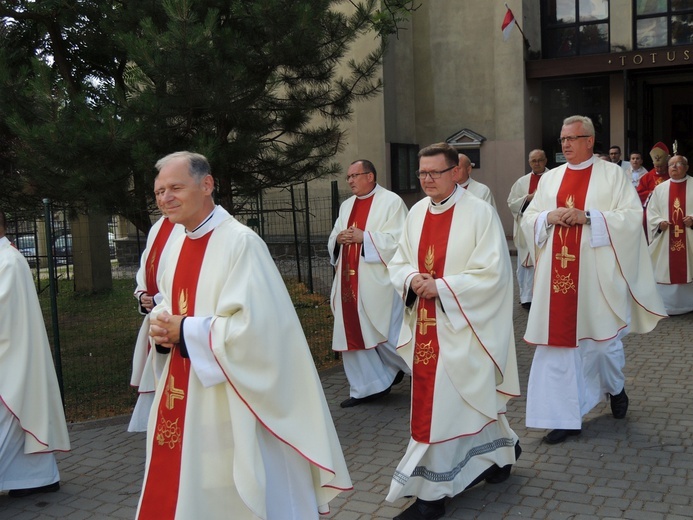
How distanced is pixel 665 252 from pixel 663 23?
1043cm

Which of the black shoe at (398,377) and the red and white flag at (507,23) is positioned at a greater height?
the red and white flag at (507,23)

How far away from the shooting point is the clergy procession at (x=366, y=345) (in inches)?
137

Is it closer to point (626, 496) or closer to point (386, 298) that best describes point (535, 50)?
point (386, 298)

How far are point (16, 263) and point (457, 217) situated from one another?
286cm

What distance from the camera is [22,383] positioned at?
208 inches

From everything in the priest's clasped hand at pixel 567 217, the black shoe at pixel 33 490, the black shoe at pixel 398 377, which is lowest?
the black shoe at pixel 33 490

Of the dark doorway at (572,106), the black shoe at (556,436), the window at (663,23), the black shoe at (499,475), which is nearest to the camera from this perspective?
the black shoe at (499,475)

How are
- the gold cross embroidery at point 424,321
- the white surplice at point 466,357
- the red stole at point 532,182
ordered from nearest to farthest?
the white surplice at point 466,357, the gold cross embroidery at point 424,321, the red stole at point 532,182

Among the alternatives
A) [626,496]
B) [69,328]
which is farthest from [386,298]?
[69,328]

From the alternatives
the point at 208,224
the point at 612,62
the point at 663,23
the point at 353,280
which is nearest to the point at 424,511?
the point at 208,224

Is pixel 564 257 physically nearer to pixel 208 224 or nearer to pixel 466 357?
pixel 466 357

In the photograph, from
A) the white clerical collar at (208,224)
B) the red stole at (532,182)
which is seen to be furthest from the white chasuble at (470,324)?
the red stole at (532,182)

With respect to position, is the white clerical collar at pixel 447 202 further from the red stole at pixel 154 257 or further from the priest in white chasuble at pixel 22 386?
the priest in white chasuble at pixel 22 386

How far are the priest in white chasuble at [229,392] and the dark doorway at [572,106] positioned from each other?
57.8 ft
